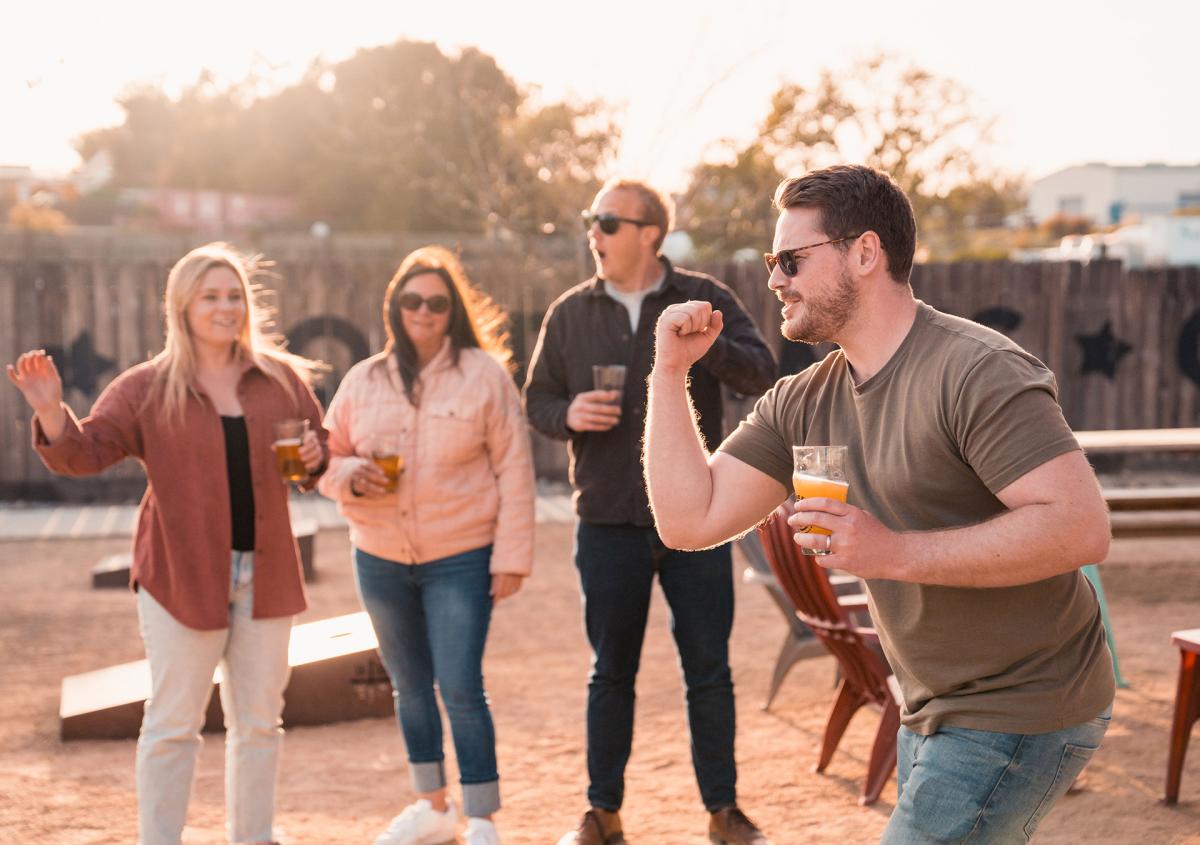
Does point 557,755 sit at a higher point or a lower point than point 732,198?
lower

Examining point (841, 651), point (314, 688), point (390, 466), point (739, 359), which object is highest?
point (739, 359)

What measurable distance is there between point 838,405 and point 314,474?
2.27 meters

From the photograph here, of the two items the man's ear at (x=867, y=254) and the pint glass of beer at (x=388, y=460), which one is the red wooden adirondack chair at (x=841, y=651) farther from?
the man's ear at (x=867, y=254)

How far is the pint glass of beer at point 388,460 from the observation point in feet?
15.0

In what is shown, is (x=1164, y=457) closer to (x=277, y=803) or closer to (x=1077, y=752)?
(x=277, y=803)

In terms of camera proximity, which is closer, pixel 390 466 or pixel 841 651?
pixel 390 466

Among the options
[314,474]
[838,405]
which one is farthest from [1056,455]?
[314,474]

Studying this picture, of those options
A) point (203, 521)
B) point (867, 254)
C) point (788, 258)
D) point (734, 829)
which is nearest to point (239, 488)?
point (203, 521)

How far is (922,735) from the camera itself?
103 inches

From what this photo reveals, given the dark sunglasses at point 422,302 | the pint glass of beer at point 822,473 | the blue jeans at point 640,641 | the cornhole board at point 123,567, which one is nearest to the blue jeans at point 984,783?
the pint glass of beer at point 822,473

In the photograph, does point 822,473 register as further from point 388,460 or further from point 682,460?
point 388,460

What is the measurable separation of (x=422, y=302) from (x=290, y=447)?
0.76 metres

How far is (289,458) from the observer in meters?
4.36

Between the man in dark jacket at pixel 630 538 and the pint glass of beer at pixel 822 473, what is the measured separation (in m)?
1.96
